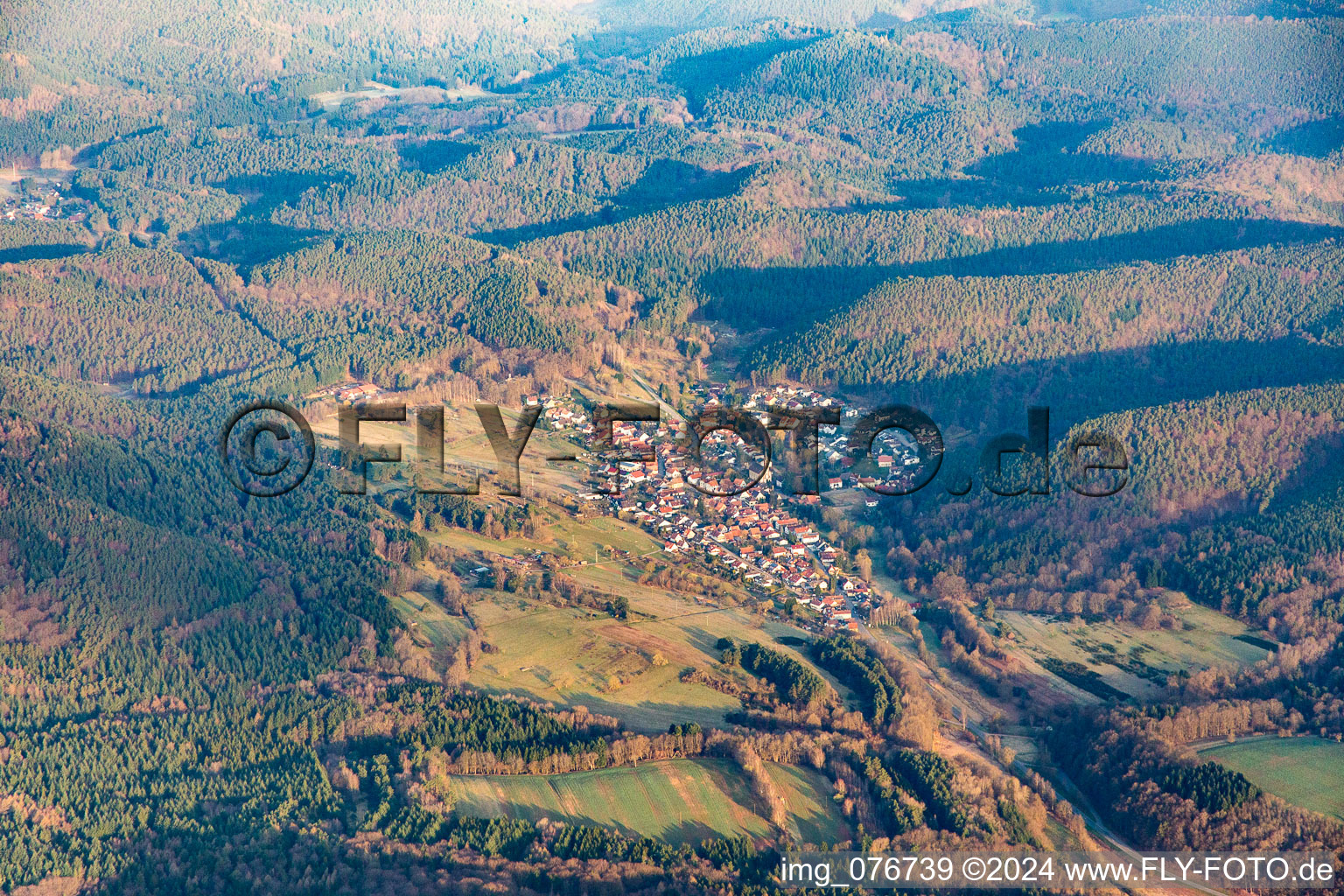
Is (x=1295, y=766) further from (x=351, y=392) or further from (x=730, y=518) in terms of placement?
(x=351, y=392)

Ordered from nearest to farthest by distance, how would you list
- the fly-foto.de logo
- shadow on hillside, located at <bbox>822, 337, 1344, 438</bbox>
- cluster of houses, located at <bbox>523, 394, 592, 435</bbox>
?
the fly-foto.de logo
shadow on hillside, located at <bbox>822, 337, 1344, 438</bbox>
cluster of houses, located at <bbox>523, 394, 592, 435</bbox>

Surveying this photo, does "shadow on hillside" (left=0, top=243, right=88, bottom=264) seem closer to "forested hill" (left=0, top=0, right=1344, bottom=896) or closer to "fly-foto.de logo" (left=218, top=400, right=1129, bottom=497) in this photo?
"forested hill" (left=0, top=0, right=1344, bottom=896)

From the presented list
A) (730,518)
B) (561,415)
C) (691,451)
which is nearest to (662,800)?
(730,518)

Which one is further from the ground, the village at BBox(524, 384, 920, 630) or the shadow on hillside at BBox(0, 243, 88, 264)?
the shadow on hillside at BBox(0, 243, 88, 264)

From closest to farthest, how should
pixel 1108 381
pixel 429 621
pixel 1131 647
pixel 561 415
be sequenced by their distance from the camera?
pixel 429 621, pixel 1131 647, pixel 561 415, pixel 1108 381

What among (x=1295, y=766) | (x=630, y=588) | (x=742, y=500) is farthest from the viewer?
(x=742, y=500)

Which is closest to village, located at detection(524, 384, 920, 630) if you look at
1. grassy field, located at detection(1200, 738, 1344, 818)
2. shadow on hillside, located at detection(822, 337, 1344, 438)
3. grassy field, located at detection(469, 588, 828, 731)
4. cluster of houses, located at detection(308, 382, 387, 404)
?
grassy field, located at detection(469, 588, 828, 731)

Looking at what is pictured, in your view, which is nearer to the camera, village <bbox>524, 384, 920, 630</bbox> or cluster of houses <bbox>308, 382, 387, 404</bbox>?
village <bbox>524, 384, 920, 630</bbox>
